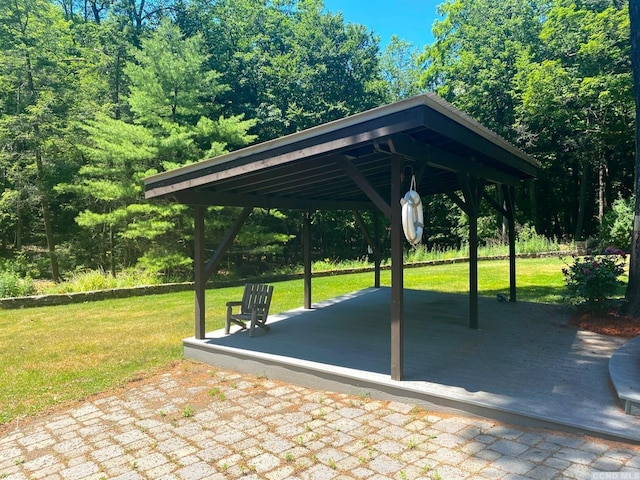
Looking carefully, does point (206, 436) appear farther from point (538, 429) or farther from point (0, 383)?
point (0, 383)

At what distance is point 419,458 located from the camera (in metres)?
2.67

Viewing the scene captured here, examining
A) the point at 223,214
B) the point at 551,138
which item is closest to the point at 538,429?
the point at 223,214

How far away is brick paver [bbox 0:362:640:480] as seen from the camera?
2.55 metres

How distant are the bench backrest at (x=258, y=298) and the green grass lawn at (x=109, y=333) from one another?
0.92 metres

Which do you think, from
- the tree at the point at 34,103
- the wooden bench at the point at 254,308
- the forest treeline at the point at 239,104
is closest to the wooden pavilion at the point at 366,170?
the wooden bench at the point at 254,308

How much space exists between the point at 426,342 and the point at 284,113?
14.2 m

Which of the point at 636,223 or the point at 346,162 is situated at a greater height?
the point at 346,162

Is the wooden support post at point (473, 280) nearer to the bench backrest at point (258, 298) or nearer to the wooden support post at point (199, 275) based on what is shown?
the bench backrest at point (258, 298)

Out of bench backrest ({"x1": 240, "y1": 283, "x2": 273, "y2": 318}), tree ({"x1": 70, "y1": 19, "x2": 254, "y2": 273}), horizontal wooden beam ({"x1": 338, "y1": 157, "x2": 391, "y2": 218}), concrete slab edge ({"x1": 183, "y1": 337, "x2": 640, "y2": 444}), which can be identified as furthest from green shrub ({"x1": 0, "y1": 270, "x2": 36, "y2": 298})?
horizontal wooden beam ({"x1": 338, "y1": 157, "x2": 391, "y2": 218})

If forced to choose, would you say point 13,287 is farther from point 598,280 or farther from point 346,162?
point 598,280

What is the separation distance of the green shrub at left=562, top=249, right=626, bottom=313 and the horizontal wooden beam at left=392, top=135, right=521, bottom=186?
172 cm

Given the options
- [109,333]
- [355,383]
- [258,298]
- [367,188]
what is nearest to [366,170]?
[367,188]

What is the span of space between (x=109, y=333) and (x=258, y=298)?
96.9 inches

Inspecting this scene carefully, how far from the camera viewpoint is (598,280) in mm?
5992
